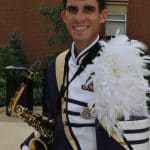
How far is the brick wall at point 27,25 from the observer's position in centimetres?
1988

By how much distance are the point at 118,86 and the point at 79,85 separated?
0.23 metres

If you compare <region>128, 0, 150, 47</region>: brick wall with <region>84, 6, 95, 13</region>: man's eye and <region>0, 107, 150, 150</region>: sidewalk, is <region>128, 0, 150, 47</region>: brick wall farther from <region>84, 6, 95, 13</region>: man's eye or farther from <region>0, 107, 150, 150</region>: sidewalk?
<region>84, 6, 95, 13</region>: man's eye

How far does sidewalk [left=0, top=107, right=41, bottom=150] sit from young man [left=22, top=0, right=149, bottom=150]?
539 cm

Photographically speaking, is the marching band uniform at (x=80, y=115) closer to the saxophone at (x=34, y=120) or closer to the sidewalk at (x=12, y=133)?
the saxophone at (x=34, y=120)

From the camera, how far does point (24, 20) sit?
20000 millimetres

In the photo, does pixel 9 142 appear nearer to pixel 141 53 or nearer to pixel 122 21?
pixel 141 53

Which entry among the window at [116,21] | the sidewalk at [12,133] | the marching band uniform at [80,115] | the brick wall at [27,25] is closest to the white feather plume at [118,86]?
the marching band uniform at [80,115]

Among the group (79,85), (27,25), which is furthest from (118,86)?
(27,25)

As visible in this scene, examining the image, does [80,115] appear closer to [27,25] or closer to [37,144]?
[37,144]

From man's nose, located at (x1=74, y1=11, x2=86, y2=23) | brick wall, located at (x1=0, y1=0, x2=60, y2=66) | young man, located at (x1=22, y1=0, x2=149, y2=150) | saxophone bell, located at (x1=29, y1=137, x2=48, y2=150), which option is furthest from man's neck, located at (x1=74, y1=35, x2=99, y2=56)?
brick wall, located at (x1=0, y1=0, x2=60, y2=66)

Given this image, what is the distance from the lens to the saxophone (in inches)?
98.7

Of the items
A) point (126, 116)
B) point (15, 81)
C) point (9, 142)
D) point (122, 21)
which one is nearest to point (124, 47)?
point (126, 116)

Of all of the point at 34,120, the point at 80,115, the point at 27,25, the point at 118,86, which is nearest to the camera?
the point at 118,86

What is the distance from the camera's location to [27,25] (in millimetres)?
19984
